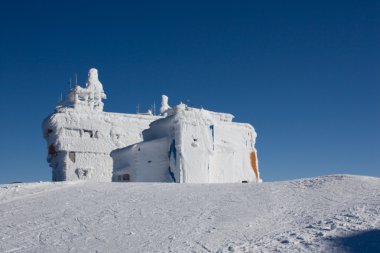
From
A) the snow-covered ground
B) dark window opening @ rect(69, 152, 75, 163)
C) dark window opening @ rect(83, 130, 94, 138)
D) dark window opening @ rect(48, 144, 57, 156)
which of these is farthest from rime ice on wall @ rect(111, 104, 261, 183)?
the snow-covered ground

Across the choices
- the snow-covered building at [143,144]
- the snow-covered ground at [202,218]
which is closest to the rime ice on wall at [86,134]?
the snow-covered building at [143,144]

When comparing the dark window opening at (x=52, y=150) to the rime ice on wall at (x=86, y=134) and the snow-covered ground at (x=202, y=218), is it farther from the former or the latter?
the snow-covered ground at (x=202, y=218)

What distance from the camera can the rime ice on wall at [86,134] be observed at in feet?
96.1

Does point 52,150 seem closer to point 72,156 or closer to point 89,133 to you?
point 72,156

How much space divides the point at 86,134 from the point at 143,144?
10.3 meters

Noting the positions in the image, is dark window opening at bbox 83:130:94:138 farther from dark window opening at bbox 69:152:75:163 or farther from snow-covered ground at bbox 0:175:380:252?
snow-covered ground at bbox 0:175:380:252

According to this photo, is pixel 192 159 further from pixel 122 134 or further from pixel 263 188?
pixel 122 134

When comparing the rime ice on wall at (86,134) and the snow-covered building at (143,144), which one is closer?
the snow-covered building at (143,144)

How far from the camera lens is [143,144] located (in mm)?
21438

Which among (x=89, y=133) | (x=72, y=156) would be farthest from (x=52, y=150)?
(x=89, y=133)

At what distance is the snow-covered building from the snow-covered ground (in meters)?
8.96

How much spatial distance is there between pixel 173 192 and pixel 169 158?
32.1 ft

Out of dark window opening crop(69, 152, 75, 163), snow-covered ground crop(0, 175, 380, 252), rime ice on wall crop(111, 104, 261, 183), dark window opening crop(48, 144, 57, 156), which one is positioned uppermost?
dark window opening crop(48, 144, 57, 156)

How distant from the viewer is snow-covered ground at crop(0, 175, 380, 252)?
700 cm
